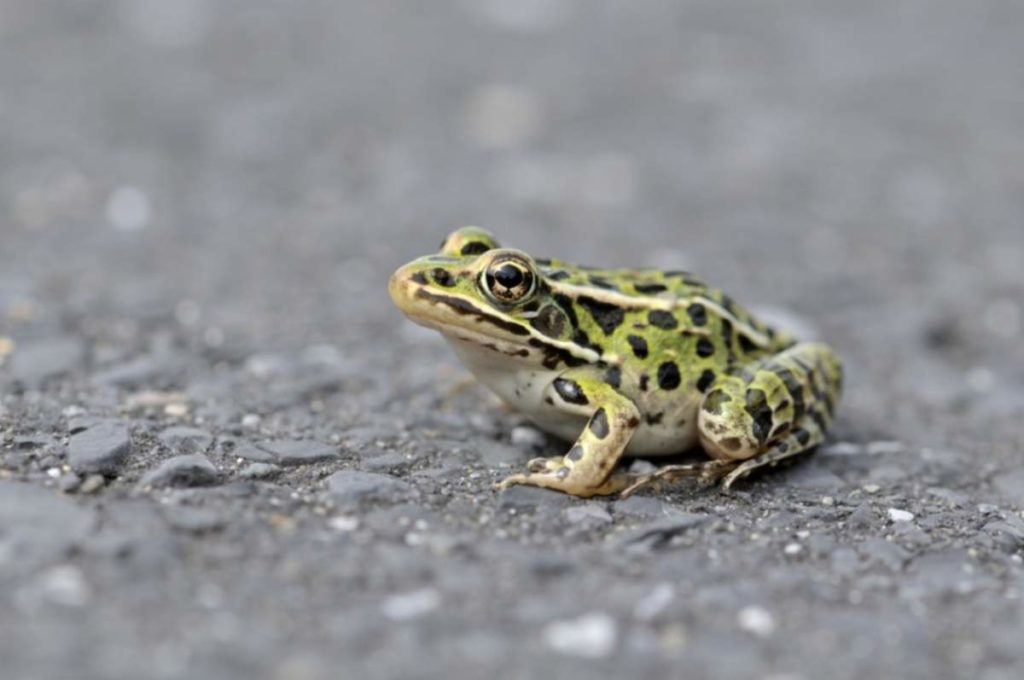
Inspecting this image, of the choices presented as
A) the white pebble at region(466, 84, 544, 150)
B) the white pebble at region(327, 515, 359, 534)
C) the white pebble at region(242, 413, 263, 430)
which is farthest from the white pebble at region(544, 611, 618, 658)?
the white pebble at region(466, 84, 544, 150)

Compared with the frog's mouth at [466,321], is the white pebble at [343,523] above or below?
below

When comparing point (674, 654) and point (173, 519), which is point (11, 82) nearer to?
point (173, 519)

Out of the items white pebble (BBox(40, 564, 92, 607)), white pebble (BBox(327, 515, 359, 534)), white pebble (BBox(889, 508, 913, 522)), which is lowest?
white pebble (BBox(889, 508, 913, 522))

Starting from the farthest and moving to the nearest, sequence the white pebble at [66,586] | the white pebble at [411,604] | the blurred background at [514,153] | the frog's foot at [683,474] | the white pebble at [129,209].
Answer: the white pebble at [129,209] < the blurred background at [514,153] < the frog's foot at [683,474] < the white pebble at [411,604] < the white pebble at [66,586]

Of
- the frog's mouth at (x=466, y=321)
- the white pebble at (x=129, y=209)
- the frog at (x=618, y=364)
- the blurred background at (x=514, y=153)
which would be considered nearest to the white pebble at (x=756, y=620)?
the frog at (x=618, y=364)

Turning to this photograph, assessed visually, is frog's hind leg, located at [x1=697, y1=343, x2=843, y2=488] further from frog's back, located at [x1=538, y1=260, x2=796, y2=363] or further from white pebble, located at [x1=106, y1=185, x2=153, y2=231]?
white pebble, located at [x1=106, y1=185, x2=153, y2=231]

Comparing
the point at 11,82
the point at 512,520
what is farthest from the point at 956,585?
the point at 11,82

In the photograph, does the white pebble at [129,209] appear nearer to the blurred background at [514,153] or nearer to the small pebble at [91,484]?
the blurred background at [514,153]

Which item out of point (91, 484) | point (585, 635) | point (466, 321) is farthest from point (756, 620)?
point (91, 484)
